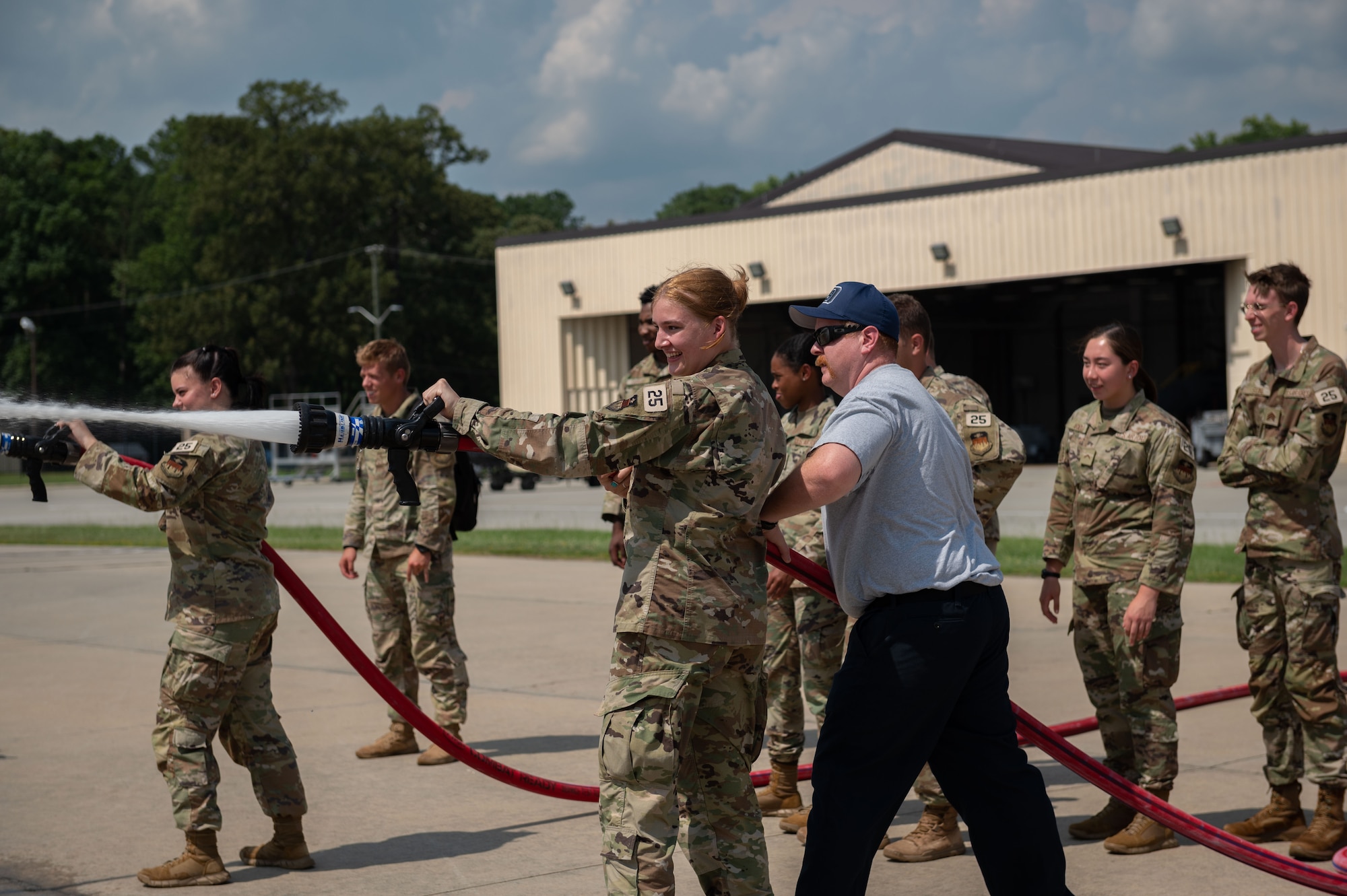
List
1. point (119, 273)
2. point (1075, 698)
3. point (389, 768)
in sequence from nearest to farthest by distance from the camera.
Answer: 1. point (389, 768)
2. point (1075, 698)
3. point (119, 273)

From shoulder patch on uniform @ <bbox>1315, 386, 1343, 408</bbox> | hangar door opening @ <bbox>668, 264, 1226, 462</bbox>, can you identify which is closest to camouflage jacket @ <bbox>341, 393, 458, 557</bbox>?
shoulder patch on uniform @ <bbox>1315, 386, 1343, 408</bbox>

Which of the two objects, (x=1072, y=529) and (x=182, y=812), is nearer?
(x=182, y=812)

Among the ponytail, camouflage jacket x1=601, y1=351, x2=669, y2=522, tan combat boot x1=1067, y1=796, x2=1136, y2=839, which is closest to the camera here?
the ponytail

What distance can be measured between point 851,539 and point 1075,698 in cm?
531

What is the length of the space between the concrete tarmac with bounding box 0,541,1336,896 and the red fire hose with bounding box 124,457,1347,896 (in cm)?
43

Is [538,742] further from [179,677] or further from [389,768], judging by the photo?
[179,677]

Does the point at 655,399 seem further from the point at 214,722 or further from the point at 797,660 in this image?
the point at 797,660

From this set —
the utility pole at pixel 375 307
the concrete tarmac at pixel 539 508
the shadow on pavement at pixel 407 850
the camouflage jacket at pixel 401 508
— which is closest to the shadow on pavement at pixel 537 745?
the camouflage jacket at pixel 401 508

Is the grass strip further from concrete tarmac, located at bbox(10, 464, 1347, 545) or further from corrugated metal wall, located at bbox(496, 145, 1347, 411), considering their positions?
corrugated metal wall, located at bbox(496, 145, 1347, 411)

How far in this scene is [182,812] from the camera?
16.8 ft

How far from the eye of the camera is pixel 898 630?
147 inches

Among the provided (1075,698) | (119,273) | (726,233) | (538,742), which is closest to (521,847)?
(538,742)

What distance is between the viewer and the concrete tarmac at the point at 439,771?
17.3ft

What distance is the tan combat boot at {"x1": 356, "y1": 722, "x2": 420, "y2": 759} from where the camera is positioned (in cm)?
746
